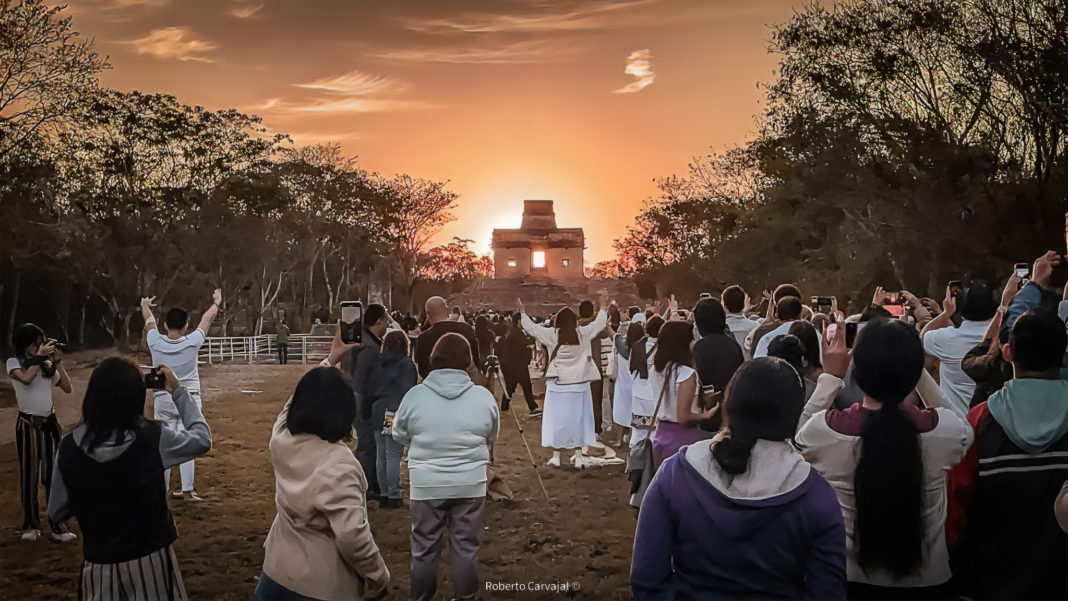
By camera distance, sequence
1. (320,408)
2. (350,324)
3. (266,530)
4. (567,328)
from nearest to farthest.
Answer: (320,408) < (350,324) < (266,530) < (567,328)

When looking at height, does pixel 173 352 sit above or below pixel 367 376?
above

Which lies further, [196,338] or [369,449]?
[369,449]

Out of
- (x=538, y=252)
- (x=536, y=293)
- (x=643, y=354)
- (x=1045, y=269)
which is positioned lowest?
(x=643, y=354)

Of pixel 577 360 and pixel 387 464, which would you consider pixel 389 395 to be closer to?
pixel 387 464

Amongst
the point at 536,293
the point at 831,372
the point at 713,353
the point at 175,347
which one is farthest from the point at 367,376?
the point at 536,293

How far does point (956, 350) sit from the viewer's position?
6215 millimetres

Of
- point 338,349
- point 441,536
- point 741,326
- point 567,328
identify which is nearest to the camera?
point 441,536

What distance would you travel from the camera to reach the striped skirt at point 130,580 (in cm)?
379

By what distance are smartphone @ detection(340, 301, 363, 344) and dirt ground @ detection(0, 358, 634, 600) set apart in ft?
5.06

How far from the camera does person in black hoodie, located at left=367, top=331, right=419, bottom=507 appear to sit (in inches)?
311

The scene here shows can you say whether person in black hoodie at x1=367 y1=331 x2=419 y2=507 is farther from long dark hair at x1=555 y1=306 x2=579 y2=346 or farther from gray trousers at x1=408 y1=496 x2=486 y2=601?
gray trousers at x1=408 y1=496 x2=486 y2=601

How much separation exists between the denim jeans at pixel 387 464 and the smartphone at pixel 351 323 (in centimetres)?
190

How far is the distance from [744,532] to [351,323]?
3667mm

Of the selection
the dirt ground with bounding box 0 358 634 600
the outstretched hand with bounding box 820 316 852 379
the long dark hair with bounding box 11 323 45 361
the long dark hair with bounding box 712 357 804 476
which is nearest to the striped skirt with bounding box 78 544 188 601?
the dirt ground with bounding box 0 358 634 600
